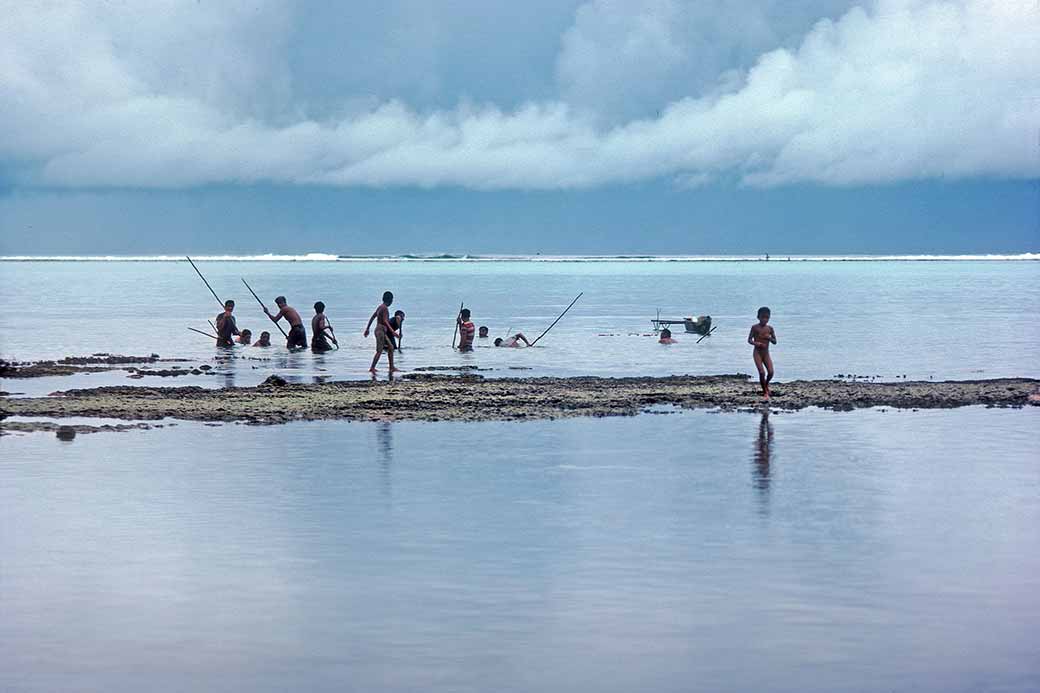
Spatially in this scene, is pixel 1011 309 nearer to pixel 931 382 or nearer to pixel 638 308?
pixel 638 308

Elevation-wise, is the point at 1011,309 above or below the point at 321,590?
above

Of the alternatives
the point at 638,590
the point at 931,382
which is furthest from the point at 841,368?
the point at 638,590

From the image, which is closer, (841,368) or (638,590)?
(638,590)

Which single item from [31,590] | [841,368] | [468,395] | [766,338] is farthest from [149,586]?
[841,368]

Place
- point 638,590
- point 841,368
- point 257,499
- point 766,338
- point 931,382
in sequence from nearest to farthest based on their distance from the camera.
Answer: point 638,590
point 257,499
point 766,338
point 931,382
point 841,368

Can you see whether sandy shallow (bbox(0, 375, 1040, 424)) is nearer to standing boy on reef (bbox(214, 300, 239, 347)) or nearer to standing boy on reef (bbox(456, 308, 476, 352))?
standing boy on reef (bbox(456, 308, 476, 352))

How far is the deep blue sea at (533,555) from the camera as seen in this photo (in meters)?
10.4

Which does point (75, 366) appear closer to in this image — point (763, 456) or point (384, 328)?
point (384, 328)

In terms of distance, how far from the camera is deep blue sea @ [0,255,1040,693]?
10359 millimetres

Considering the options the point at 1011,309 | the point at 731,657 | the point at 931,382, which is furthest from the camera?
the point at 1011,309

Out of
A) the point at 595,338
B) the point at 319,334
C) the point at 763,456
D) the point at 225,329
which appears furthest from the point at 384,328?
the point at 595,338

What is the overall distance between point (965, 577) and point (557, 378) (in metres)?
19.4

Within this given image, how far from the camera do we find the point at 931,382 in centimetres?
3141

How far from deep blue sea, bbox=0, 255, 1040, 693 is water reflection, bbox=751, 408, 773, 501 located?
6 cm
